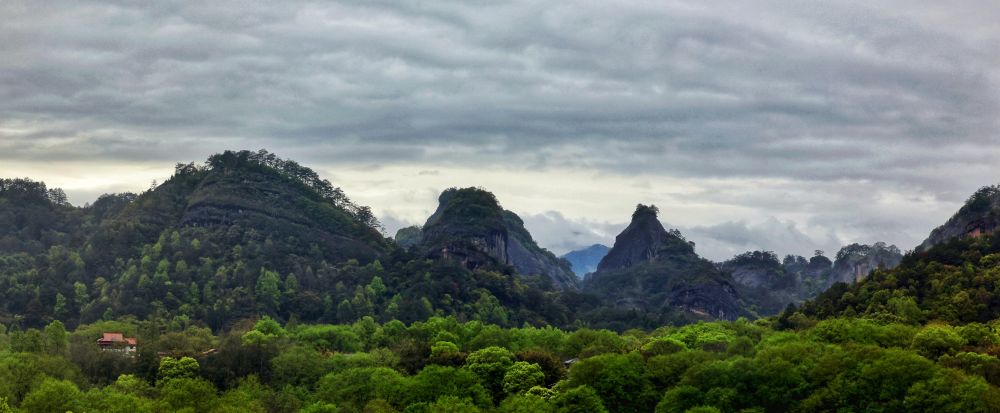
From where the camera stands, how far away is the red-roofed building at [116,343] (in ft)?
543

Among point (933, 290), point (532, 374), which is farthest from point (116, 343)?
point (933, 290)

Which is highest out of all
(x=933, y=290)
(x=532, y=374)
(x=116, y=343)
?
(x=933, y=290)

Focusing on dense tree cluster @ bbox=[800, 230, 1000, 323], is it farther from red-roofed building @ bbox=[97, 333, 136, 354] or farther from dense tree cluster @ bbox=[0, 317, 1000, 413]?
red-roofed building @ bbox=[97, 333, 136, 354]

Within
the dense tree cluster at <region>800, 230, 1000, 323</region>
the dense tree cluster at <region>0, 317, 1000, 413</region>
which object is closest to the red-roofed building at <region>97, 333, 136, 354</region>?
the dense tree cluster at <region>0, 317, 1000, 413</region>

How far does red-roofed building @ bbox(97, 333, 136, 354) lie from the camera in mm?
165538

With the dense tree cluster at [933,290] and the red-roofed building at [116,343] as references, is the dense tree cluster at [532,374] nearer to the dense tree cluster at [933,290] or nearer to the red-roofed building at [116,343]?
the red-roofed building at [116,343]

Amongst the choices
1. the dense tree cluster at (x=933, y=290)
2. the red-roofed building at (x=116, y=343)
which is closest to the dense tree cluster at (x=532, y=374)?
the red-roofed building at (x=116, y=343)

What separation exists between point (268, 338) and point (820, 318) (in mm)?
80566

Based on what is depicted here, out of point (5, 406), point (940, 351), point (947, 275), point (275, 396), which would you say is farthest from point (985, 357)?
point (5, 406)

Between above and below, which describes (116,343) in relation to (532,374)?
above

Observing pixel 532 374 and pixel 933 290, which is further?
pixel 933 290

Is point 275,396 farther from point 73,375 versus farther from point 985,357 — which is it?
point 985,357

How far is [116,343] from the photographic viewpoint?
169 m

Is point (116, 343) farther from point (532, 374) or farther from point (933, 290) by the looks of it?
point (933, 290)
